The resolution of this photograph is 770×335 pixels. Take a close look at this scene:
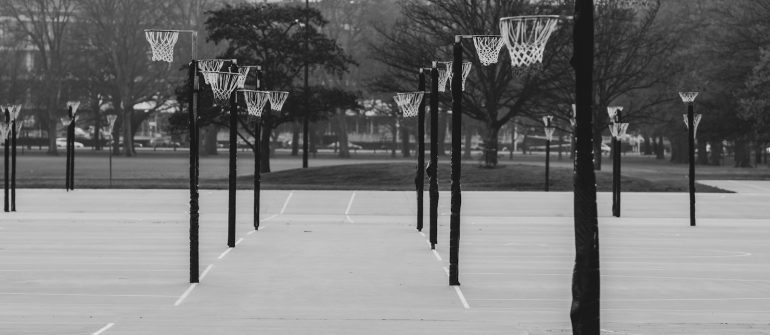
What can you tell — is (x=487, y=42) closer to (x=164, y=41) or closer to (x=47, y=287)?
(x=164, y=41)

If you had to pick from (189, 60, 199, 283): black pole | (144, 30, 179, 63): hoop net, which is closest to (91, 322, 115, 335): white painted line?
(189, 60, 199, 283): black pole

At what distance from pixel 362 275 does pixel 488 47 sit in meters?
4.71

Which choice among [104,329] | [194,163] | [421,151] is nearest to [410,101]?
[421,151]

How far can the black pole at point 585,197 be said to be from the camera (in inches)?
527

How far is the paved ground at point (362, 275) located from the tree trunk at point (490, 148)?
2166 centimetres

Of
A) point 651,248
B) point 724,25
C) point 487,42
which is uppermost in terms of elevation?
point 724,25

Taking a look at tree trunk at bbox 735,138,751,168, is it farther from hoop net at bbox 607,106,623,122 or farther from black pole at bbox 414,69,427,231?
Result: black pole at bbox 414,69,427,231

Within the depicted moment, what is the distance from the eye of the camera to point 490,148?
69188 millimetres

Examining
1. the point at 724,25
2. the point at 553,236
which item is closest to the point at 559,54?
the point at 724,25

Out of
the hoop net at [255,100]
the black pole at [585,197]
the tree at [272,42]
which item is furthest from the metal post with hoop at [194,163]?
the tree at [272,42]

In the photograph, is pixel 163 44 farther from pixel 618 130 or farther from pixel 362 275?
pixel 618 130

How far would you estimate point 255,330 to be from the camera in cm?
1692

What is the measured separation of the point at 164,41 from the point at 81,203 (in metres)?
25.1

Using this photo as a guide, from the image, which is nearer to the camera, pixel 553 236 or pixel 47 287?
pixel 47 287
